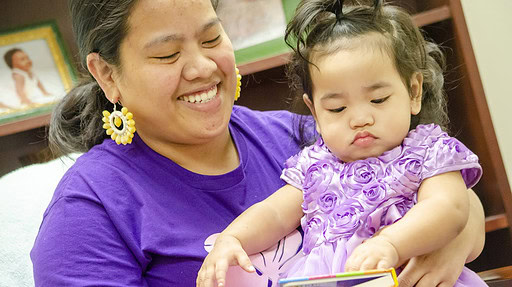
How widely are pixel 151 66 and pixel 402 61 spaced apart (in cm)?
54

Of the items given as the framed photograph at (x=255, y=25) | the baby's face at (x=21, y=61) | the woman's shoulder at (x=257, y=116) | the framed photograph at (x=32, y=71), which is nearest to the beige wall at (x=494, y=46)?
the framed photograph at (x=255, y=25)

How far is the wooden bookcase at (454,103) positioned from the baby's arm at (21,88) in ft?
0.34

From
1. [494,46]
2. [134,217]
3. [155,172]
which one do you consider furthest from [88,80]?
[494,46]

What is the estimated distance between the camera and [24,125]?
89.3 inches

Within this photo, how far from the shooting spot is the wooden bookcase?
2.34m

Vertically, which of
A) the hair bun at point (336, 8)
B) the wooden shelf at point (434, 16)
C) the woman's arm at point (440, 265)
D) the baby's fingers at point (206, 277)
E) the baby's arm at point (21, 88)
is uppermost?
the baby's arm at point (21, 88)

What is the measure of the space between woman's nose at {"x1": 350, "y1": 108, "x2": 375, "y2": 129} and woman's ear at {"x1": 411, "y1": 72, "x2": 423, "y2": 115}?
137 mm

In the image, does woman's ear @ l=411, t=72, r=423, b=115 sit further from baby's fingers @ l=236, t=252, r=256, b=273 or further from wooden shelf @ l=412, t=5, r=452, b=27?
wooden shelf @ l=412, t=5, r=452, b=27

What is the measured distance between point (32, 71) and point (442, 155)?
63.6 inches

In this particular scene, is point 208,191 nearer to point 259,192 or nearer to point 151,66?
point 259,192

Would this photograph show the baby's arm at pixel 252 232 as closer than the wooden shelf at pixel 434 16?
Yes

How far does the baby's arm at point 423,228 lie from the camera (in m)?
1.17

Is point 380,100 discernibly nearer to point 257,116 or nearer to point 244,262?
point 244,262

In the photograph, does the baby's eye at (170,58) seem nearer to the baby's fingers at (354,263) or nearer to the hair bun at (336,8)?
the hair bun at (336,8)
